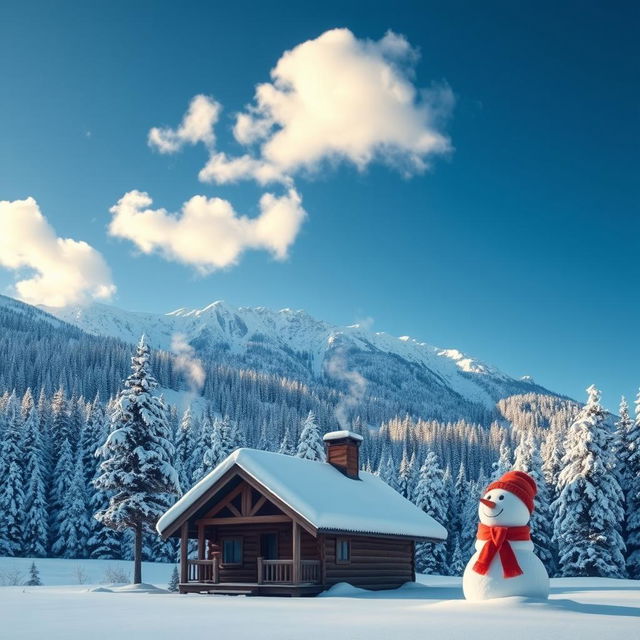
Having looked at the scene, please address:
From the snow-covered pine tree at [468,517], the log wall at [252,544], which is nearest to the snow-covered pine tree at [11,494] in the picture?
the log wall at [252,544]

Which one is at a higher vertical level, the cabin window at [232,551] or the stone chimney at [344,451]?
the stone chimney at [344,451]

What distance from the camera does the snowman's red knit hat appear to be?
1895 cm

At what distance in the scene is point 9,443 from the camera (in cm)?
5653

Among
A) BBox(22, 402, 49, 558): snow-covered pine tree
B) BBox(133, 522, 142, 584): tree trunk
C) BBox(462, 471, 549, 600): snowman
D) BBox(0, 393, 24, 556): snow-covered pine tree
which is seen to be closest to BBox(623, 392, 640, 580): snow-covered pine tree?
BBox(462, 471, 549, 600): snowman

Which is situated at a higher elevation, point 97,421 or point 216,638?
point 97,421

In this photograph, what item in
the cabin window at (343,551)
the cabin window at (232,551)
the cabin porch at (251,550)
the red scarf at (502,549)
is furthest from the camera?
the cabin window at (232,551)

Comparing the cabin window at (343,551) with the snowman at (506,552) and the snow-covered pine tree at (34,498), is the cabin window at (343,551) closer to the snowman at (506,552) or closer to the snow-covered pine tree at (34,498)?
the snowman at (506,552)

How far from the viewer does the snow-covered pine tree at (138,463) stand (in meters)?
32.4

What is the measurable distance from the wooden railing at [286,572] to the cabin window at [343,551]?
3.99 ft

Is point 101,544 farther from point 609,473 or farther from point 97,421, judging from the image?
point 609,473

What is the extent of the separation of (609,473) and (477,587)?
1027 inches

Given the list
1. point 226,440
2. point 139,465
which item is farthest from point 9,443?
point 139,465

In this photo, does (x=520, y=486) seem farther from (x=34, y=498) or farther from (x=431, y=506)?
(x=34, y=498)

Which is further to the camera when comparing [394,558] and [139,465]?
[139,465]
